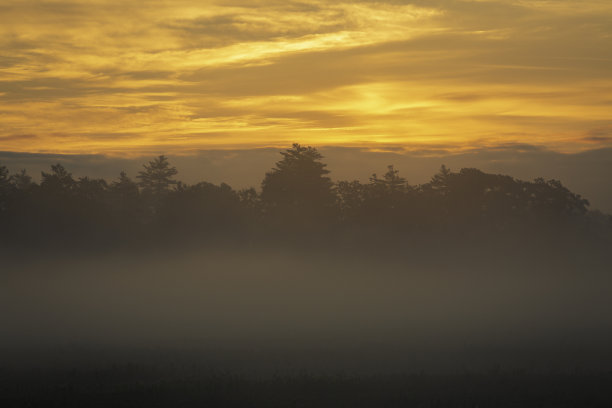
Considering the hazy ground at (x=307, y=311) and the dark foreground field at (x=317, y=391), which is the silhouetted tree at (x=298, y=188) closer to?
the hazy ground at (x=307, y=311)

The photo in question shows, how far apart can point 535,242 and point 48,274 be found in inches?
1902

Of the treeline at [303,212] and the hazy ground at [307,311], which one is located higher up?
the treeline at [303,212]

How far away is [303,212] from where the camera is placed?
74500 millimetres

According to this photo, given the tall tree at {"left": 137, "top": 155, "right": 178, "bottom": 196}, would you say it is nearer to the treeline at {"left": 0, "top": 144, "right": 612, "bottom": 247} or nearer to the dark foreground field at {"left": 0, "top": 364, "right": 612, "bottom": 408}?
the treeline at {"left": 0, "top": 144, "right": 612, "bottom": 247}

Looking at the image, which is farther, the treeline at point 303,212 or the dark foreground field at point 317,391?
the treeline at point 303,212

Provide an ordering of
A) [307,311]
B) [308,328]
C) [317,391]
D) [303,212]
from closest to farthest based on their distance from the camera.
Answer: [317,391], [308,328], [307,311], [303,212]

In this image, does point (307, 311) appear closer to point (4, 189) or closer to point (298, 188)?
point (298, 188)

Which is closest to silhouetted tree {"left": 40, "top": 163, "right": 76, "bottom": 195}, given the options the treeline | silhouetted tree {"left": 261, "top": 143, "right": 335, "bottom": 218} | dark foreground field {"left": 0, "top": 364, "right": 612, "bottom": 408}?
the treeline

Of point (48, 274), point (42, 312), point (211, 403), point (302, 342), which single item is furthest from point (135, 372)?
point (48, 274)

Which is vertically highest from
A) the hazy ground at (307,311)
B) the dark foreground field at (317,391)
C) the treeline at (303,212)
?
the treeline at (303,212)

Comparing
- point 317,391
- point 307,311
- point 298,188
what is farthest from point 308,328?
point 298,188

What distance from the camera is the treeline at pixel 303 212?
72000mm

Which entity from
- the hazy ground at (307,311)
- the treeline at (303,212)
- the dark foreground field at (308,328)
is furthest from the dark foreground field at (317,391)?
the treeline at (303,212)

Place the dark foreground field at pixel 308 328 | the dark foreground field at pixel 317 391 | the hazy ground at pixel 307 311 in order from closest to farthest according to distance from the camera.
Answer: the dark foreground field at pixel 317 391 → the dark foreground field at pixel 308 328 → the hazy ground at pixel 307 311
